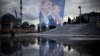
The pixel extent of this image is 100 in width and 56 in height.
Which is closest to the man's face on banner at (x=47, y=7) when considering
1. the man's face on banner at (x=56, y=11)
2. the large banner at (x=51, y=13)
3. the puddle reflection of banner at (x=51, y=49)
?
the large banner at (x=51, y=13)

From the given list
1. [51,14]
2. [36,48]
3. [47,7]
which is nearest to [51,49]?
[36,48]

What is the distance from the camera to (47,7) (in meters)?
5.81

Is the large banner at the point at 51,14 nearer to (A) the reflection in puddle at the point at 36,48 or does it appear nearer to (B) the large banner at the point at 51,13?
(B) the large banner at the point at 51,13

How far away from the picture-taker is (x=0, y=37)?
19.0ft

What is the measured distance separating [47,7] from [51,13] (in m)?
0.21

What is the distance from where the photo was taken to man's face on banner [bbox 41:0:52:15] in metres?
5.77

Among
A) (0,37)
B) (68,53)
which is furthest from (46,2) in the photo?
(68,53)

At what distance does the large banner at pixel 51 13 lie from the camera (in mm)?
5727

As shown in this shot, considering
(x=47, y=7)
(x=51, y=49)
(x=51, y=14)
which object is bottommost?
(x=51, y=49)

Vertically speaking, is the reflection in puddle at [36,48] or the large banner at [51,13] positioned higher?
the large banner at [51,13]

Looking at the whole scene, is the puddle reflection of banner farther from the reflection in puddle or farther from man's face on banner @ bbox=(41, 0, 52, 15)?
man's face on banner @ bbox=(41, 0, 52, 15)

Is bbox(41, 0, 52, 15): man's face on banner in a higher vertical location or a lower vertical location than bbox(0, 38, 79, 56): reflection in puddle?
higher

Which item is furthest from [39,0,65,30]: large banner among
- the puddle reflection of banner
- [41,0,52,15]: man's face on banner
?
the puddle reflection of banner

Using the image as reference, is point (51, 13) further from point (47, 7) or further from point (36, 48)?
point (36, 48)
